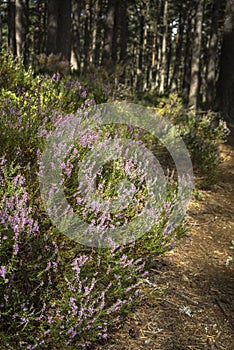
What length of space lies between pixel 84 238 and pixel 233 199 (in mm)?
3330

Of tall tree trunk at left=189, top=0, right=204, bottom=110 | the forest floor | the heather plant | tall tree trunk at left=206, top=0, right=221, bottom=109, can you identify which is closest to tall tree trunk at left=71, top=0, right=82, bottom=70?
tall tree trunk at left=206, top=0, right=221, bottom=109

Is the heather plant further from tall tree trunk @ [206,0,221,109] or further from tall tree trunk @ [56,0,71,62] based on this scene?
tall tree trunk @ [206,0,221,109]

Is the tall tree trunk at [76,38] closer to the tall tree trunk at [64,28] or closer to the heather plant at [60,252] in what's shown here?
the tall tree trunk at [64,28]

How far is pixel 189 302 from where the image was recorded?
9.67 feet

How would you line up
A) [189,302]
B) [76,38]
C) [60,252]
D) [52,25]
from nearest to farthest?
[60,252], [189,302], [52,25], [76,38]

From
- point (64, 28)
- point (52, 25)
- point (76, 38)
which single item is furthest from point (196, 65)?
point (76, 38)

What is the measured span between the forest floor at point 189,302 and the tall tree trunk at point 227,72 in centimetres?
683

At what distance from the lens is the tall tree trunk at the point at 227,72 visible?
33.0 ft

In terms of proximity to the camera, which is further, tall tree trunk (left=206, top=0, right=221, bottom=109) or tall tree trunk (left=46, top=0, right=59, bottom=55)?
tall tree trunk (left=206, top=0, right=221, bottom=109)

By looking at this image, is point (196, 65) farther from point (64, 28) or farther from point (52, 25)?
point (52, 25)

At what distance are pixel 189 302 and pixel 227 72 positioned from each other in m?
8.52

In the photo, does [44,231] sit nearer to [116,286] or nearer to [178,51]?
[116,286]

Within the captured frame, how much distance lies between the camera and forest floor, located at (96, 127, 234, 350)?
8.34ft

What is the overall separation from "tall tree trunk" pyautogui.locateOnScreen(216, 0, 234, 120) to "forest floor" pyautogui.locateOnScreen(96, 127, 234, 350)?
6834 millimetres
